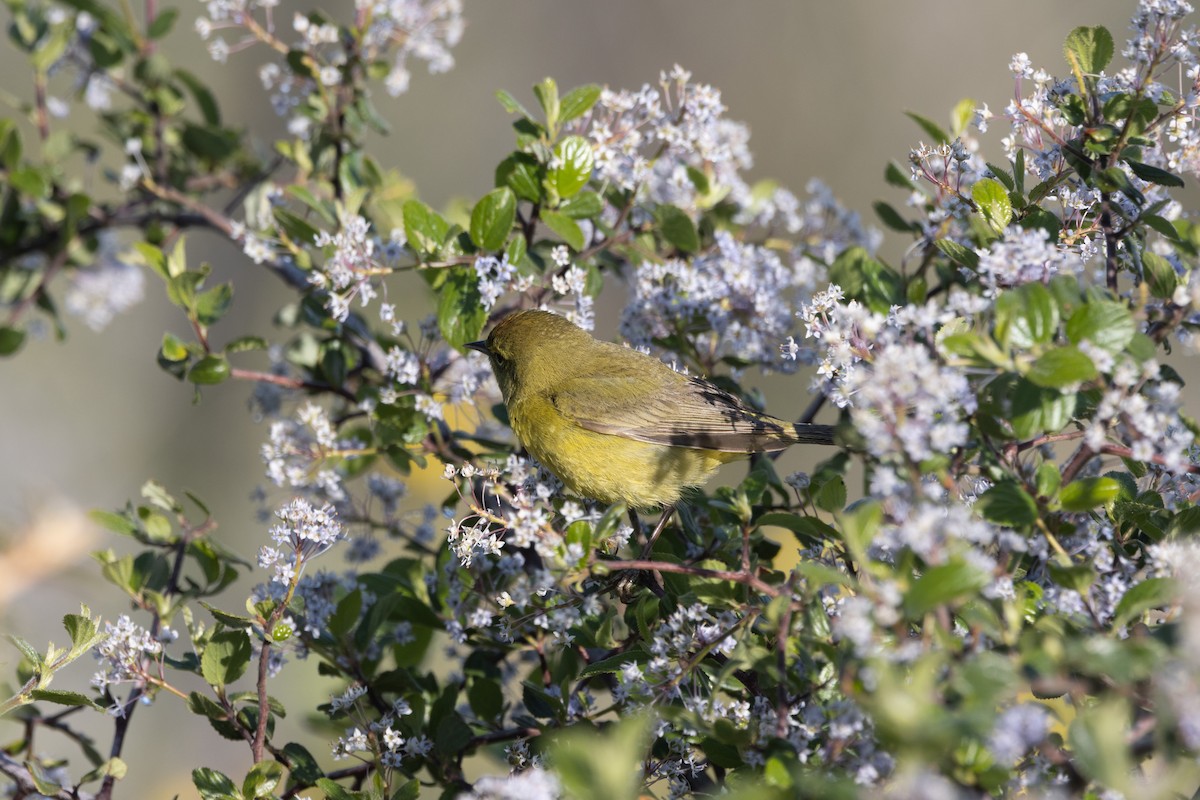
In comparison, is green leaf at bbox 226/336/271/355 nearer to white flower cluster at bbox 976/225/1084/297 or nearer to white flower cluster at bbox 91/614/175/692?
white flower cluster at bbox 91/614/175/692

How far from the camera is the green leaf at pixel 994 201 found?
6.49 feet

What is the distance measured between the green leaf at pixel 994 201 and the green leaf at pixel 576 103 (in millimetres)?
1108

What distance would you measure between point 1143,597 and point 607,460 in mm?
2038

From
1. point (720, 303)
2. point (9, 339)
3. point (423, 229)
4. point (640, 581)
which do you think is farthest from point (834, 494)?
point (9, 339)

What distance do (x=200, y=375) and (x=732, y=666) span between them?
1744 millimetres

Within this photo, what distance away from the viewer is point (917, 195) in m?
2.69

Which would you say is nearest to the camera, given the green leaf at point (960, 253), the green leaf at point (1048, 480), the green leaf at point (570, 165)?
the green leaf at point (1048, 480)

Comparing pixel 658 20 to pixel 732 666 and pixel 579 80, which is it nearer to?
pixel 579 80

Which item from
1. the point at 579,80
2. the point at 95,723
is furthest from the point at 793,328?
the point at 579,80

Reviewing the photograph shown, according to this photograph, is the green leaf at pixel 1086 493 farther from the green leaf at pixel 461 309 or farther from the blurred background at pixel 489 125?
the blurred background at pixel 489 125

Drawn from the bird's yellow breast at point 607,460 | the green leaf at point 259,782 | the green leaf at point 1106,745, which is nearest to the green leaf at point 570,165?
the bird's yellow breast at point 607,460

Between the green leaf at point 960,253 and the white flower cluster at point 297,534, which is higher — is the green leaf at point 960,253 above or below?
above

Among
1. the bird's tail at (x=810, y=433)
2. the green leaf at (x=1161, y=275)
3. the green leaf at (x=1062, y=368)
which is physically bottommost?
the green leaf at (x=1062, y=368)

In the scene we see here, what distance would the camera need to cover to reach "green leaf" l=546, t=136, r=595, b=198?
2604 mm
